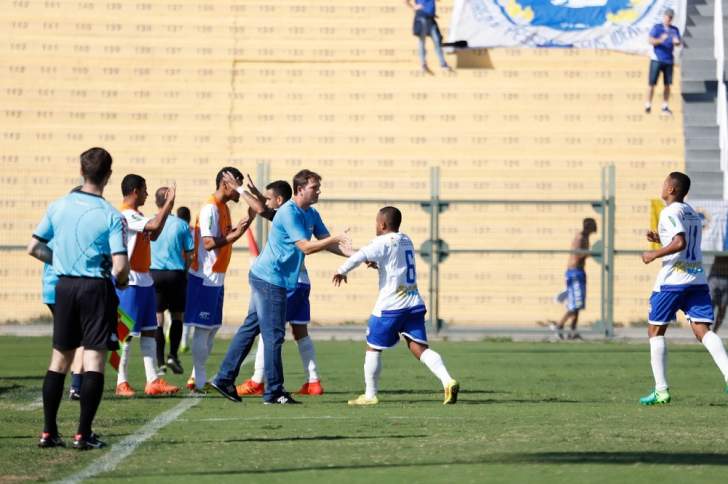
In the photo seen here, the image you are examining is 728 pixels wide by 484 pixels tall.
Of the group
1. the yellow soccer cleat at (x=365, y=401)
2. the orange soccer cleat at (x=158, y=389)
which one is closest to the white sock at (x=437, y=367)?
the yellow soccer cleat at (x=365, y=401)

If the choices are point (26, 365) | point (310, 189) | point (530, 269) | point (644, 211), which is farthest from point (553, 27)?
point (310, 189)

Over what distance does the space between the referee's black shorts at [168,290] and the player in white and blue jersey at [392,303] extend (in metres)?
5.05

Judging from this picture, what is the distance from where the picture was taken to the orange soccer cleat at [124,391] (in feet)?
43.3

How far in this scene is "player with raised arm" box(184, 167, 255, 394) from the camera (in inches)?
528

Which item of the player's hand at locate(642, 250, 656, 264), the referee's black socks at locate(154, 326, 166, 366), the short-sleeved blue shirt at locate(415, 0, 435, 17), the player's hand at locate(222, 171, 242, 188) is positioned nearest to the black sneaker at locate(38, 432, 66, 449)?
the player's hand at locate(222, 171, 242, 188)

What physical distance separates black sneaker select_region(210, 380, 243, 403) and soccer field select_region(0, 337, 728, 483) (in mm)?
115

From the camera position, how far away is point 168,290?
17.2 metres

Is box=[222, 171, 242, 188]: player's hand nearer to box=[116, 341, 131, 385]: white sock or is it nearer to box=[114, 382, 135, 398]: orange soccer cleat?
box=[116, 341, 131, 385]: white sock

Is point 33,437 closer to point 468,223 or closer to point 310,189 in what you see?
point 310,189

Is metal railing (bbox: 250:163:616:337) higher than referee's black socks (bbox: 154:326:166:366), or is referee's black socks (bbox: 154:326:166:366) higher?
metal railing (bbox: 250:163:616:337)

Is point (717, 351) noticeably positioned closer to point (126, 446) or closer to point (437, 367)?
point (437, 367)

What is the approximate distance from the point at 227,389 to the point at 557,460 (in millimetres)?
4694

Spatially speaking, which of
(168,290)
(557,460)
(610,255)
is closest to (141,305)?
(168,290)

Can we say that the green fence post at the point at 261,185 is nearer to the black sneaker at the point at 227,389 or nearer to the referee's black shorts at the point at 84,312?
the black sneaker at the point at 227,389
